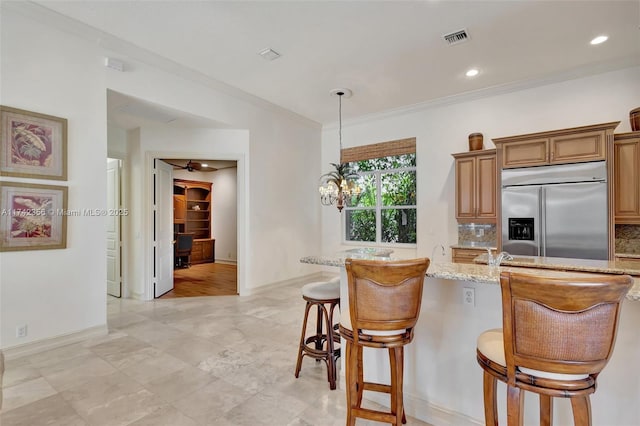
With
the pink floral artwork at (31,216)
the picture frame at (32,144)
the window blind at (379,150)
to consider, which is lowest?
the pink floral artwork at (31,216)

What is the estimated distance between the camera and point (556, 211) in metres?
3.86

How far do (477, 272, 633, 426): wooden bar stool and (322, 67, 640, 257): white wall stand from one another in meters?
4.09

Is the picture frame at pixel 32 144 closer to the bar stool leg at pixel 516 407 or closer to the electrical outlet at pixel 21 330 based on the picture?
the electrical outlet at pixel 21 330

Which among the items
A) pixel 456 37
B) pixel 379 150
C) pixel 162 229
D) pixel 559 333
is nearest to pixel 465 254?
pixel 379 150

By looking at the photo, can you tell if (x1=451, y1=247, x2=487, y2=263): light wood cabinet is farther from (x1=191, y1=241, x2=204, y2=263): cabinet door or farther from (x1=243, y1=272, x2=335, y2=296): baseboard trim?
(x1=191, y1=241, x2=204, y2=263): cabinet door

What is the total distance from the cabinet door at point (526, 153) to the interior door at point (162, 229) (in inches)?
213

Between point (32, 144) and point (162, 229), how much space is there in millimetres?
2523

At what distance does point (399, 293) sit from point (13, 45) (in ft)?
13.3

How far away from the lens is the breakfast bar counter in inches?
57.8

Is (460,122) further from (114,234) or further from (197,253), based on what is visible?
(197,253)

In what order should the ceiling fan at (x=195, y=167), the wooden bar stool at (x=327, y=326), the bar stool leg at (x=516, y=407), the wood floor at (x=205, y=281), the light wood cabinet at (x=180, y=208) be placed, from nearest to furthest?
the bar stool leg at (x=516, y=407) < the wooden bar stool at (x=327, y=326) < the wood floor at (x=205, y=281) < the ceiling fan at (x=195, y=167) < the light wood cabinet at (x=180, y=208)

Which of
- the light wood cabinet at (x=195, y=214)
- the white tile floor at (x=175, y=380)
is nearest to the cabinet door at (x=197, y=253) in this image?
the light wood cabinet at (x=195, y=214)

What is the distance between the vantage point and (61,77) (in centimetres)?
312

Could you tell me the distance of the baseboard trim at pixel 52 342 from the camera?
2.81 m
